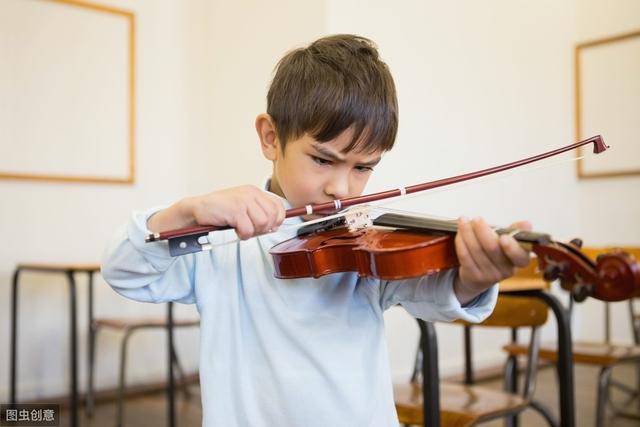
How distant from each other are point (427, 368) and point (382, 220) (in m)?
0.51

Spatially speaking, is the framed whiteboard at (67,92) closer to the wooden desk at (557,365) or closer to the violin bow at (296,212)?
the wooden desk at (557,365)

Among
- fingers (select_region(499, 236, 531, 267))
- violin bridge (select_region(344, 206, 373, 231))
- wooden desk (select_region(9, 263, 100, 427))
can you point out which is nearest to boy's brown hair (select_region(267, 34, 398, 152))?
violin bridge (select_region(344, 206, 373, 231))

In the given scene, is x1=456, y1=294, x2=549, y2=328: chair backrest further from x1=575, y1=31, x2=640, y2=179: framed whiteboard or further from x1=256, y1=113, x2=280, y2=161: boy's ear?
x1=575, y1=31, x2=640, y2=179: framed whiteboard

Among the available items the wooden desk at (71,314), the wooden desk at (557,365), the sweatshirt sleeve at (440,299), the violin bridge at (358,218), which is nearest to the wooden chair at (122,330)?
the wooden desk at (71,314)

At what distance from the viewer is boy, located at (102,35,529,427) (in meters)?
1.04

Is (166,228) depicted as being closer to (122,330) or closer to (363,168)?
(363,168)

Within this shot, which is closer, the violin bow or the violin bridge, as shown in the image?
the violin bow

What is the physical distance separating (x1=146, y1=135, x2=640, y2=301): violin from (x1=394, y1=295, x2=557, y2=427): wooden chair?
0.54m

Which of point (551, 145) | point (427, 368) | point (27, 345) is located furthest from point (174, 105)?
point (427, 368)

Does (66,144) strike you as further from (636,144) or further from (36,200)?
(636,144)

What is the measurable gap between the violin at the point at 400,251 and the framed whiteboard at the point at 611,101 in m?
3.56

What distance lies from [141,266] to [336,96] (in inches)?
15.6

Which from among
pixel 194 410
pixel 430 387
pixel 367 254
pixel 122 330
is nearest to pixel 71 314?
pixel 122 330

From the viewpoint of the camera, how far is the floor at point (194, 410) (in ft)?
10.5
